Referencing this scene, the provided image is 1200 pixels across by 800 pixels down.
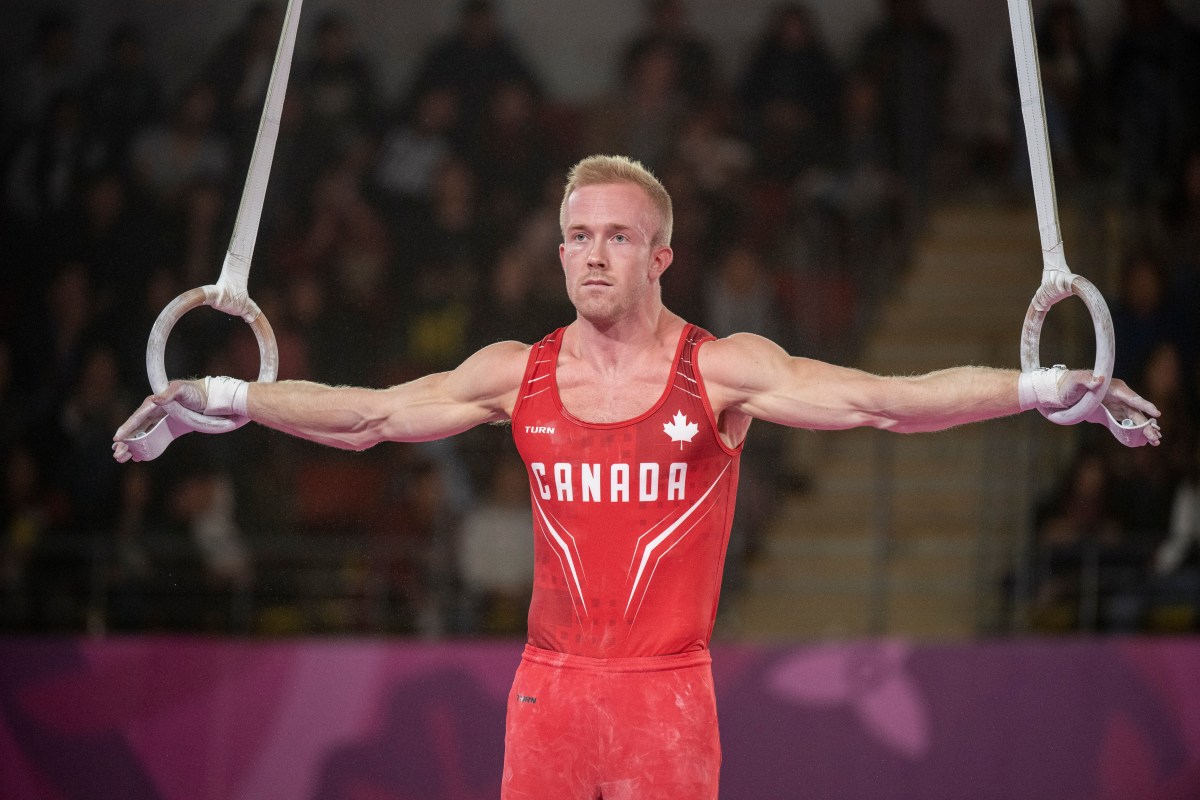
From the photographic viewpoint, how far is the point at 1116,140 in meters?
8.48

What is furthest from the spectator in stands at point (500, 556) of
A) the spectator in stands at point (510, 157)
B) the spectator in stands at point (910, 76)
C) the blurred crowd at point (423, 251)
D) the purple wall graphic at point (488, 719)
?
the spectator in stands at point (910, 76)

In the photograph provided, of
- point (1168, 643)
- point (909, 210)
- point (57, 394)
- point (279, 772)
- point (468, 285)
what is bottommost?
point (279, 772)

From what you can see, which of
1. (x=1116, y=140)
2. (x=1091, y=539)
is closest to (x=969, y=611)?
(x=1091, y=539)

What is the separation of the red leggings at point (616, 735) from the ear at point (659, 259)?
39.3 inches

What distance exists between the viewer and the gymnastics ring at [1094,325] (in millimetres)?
3250

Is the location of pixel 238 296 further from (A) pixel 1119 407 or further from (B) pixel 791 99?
(B) pixel 791 99

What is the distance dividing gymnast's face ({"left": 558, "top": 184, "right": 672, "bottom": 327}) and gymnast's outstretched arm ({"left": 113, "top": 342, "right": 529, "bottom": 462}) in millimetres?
301

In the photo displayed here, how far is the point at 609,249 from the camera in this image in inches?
141

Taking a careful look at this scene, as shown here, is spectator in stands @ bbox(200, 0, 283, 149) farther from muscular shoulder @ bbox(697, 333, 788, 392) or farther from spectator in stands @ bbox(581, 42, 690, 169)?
muscular shoulder @ bbox(697, 333, 788, 392)

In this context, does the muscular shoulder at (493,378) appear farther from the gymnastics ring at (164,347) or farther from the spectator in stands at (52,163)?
the spectator in stands at (52,163)

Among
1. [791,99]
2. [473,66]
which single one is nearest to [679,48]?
[791,99]

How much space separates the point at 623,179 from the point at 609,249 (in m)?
0.20

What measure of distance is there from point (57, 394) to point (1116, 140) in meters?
6.39

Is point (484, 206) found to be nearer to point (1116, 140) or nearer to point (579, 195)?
point (1116, 140)
